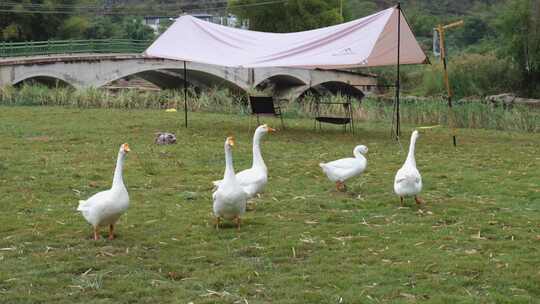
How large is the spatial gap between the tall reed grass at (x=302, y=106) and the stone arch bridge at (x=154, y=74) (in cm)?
423

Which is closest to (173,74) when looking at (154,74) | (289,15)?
(154,74)

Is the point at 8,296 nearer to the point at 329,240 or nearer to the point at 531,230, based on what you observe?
the point at 329,240

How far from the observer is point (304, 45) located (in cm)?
1546

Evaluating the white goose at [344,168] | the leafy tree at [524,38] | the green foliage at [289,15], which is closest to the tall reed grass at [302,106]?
the leafy tree at [524,38]

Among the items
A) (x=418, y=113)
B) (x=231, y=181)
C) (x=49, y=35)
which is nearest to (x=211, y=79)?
(x=49, y=35)

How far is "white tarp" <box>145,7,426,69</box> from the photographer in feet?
48.2

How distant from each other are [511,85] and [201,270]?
32.9m

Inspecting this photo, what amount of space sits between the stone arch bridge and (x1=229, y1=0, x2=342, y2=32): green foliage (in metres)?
5.78

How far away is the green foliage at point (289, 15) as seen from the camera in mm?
49688

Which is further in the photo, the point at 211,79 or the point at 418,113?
the point at 211,79

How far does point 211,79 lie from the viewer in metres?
41.7

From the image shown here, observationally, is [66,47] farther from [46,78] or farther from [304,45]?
[304,45]

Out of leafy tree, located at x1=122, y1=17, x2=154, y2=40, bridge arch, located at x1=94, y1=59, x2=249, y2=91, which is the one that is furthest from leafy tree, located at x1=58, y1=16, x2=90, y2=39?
bridge arch, located at x1=94, y1=59, x2=249, y2=91

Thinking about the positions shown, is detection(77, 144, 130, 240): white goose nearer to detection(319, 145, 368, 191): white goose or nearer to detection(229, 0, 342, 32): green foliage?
detection(319, 145, 368, 191): white goose
